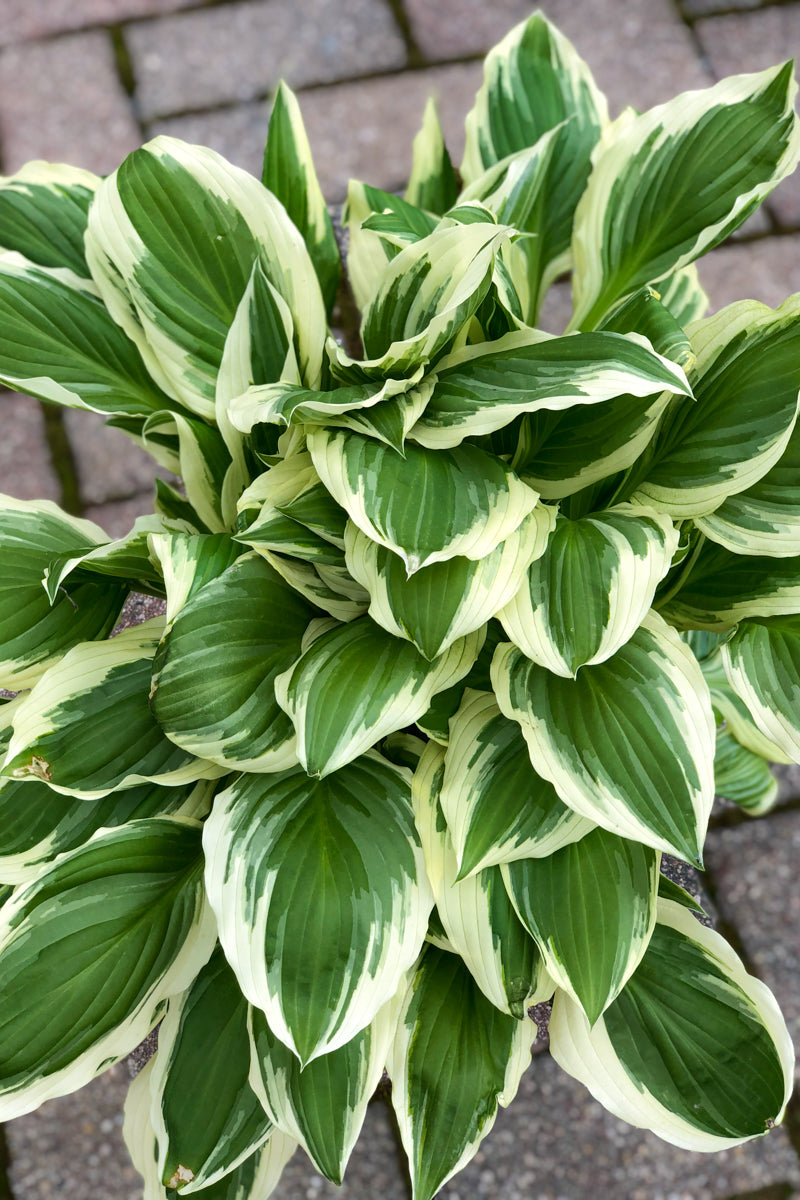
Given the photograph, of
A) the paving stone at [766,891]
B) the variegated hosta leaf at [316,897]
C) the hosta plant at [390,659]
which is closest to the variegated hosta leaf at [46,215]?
the hosta plant at [390,659]

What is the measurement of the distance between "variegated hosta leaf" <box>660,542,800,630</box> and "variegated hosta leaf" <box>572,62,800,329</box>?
0.66 feet

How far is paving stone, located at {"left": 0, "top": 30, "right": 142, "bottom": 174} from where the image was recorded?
1541 mm

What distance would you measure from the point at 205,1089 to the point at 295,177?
2.03 ft

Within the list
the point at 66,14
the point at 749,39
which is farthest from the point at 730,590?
the point at 66,14

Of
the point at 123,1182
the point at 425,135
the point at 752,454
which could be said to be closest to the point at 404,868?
the point at 752,454

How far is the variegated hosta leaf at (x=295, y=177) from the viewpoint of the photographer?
80 centimetres

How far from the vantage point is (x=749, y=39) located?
1.61m

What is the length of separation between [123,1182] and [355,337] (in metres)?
0.87

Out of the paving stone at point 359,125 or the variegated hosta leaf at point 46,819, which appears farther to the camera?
the paving stone at point 359,125

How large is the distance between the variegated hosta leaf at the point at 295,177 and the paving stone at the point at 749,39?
1.01m

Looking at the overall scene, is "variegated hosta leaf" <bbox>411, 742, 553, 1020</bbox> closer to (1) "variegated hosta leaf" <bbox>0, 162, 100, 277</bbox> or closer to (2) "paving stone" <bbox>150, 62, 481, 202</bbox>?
(1) "variegated hosta leaf" <bbox>0, 162, 100, 277</bbox>

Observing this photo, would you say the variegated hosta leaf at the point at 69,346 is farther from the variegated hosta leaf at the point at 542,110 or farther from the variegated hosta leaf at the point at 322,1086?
the variegated hosta leaf at the point at 322,1086

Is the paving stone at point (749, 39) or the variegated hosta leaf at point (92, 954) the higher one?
the paving stone at point (749, 39)

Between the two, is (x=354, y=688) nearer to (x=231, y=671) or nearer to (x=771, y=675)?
(x=231, y=671)
